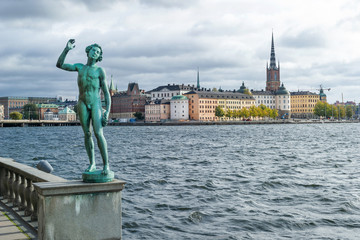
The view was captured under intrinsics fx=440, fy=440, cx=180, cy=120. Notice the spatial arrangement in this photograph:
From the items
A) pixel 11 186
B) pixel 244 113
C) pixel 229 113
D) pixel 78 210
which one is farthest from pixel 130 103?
pixel 78 210

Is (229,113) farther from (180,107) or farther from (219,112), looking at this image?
(180,107)

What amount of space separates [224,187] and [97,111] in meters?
12.0

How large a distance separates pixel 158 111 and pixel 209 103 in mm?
20239

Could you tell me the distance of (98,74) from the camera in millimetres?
6656

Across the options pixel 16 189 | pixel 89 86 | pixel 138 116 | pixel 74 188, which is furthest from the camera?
pixel 138 116

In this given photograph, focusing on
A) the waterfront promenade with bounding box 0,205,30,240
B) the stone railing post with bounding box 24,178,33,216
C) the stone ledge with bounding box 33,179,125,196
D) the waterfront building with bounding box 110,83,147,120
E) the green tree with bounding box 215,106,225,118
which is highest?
the waterfront building with bounding box 110,83,147,120

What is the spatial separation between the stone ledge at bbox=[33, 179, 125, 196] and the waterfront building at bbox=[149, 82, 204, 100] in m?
178

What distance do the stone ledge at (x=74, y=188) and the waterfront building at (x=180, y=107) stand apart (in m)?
161

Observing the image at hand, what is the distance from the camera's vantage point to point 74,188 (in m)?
6.06

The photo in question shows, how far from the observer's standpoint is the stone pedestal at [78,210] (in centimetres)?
596

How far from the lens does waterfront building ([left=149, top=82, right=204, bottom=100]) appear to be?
185 meters

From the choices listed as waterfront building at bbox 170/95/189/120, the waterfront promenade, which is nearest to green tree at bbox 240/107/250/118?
waterfront building at bbox 170/95/189/120

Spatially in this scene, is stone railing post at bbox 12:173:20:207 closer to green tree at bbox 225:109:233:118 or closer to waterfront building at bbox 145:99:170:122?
waterfront building at bbox 145:99:170:122

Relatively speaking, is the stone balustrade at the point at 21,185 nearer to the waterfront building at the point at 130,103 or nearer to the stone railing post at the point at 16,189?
the stone railing post at the point at 16,189
